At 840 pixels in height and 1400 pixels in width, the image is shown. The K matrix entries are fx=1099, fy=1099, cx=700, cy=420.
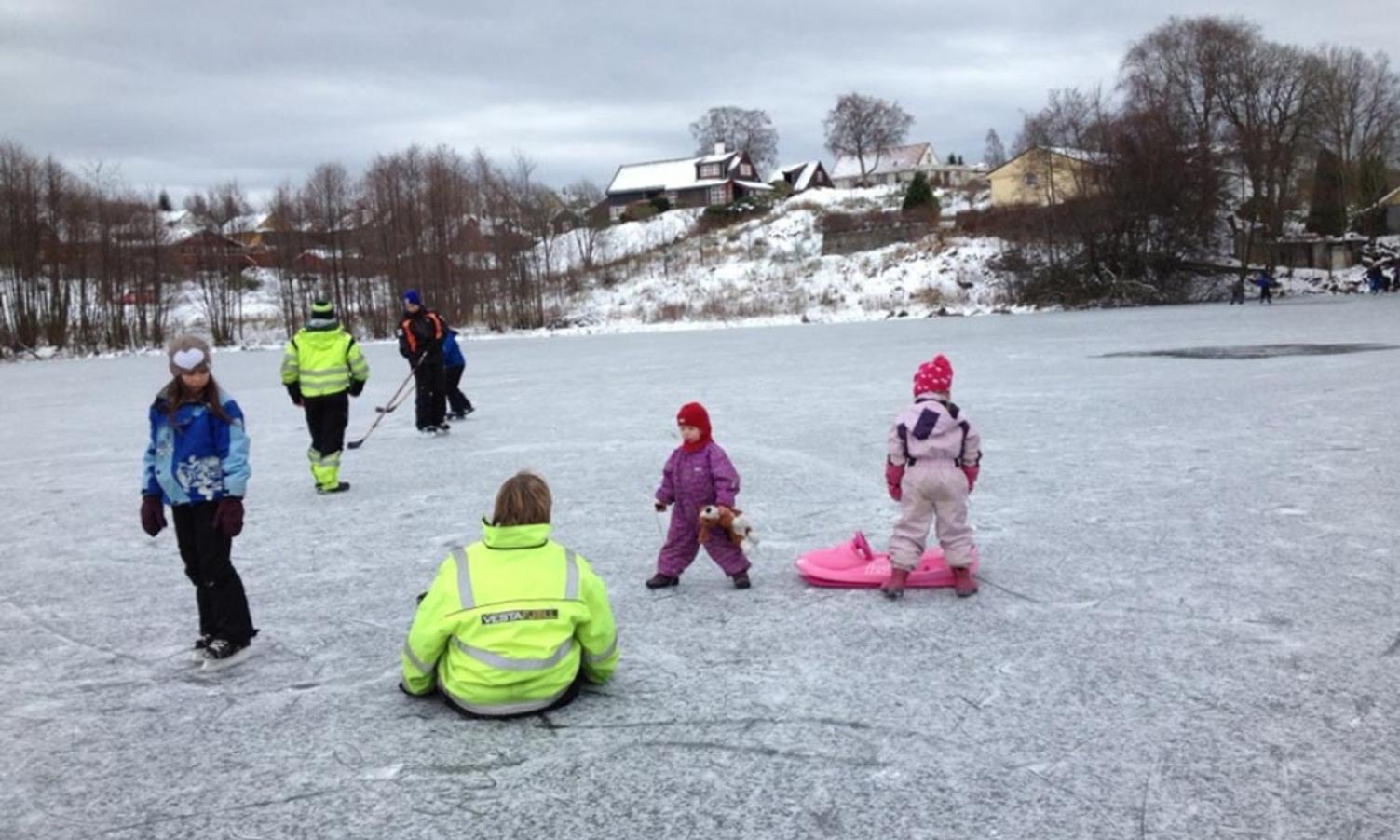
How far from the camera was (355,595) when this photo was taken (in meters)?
5.73

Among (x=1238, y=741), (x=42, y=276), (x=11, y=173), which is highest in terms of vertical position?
(x=11, y=173)

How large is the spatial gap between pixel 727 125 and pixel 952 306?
183 feet

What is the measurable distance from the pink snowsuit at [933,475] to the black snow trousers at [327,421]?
548 centimetres

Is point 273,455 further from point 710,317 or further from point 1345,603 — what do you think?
point 710,317

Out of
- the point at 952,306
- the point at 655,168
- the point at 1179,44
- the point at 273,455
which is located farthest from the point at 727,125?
the point at 273,455

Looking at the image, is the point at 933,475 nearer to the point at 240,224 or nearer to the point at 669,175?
the point at 240,224

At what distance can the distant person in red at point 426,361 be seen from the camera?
41.1 ft

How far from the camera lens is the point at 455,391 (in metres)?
13.9

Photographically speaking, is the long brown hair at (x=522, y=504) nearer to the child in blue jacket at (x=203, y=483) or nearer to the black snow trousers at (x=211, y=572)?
the child in blue jacket at (x=203, y=483)

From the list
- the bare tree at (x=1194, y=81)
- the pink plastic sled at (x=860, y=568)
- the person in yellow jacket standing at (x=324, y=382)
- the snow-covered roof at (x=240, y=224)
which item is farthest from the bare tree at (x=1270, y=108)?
the pink plastic sled at (x=860, y=568)

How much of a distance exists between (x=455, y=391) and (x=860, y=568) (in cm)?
919

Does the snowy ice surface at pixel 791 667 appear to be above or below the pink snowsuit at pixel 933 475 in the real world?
below

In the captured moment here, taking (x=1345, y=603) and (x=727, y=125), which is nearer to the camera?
(x=1345, y=603)

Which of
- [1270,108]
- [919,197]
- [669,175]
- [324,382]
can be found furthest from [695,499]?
[669,175]
